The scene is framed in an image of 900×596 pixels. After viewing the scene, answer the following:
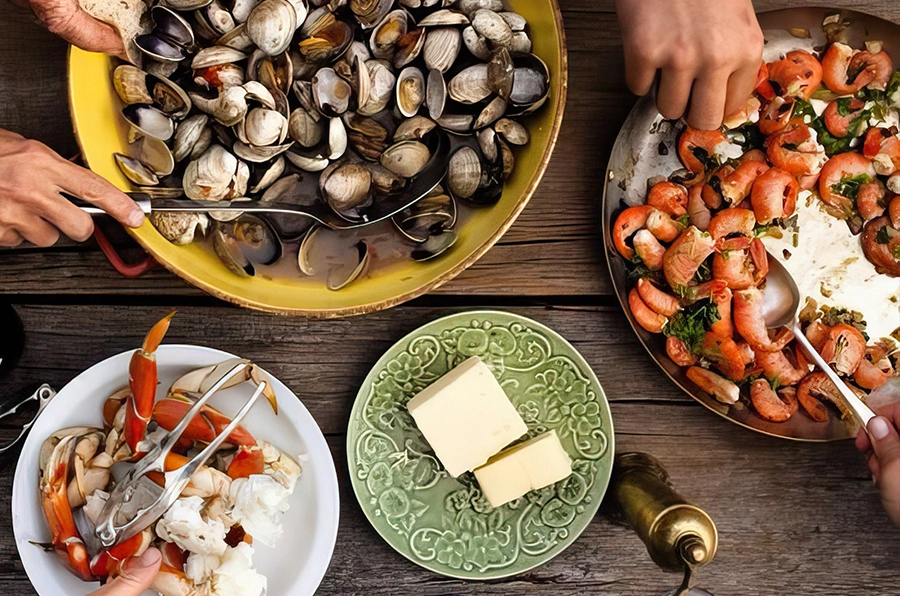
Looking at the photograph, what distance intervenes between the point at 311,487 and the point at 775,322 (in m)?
0.69

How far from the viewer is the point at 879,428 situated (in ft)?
2.72

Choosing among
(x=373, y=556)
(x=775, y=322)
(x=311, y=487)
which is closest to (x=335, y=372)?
(x=311, y=487)

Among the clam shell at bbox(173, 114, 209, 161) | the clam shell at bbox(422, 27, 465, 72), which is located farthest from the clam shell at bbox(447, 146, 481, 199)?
the clam shell at bbox(173, 114, 209, 161)

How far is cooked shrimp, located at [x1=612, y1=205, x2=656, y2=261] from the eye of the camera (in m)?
0.90

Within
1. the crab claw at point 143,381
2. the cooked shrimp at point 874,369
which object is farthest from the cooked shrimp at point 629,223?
the crab claw at point 143,381

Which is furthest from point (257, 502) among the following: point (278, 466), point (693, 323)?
point (693, 323)

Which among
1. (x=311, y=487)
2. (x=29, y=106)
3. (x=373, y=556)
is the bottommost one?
(x=373, y=556)

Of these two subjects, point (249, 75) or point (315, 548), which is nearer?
point (249, 75)

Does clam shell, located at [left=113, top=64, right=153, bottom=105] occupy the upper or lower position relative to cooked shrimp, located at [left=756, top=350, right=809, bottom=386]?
upper

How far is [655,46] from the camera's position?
75 centimetres

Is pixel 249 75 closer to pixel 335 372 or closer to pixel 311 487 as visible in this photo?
pixel 335 372

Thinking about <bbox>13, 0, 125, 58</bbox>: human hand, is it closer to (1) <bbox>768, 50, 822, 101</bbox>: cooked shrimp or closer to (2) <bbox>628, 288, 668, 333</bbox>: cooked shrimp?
(2) <bbox>628, 288, 668, 333</bbox>: cooked shrimp

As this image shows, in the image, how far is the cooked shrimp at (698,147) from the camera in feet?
2.93

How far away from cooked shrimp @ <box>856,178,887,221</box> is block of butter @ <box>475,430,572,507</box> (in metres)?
0.52
